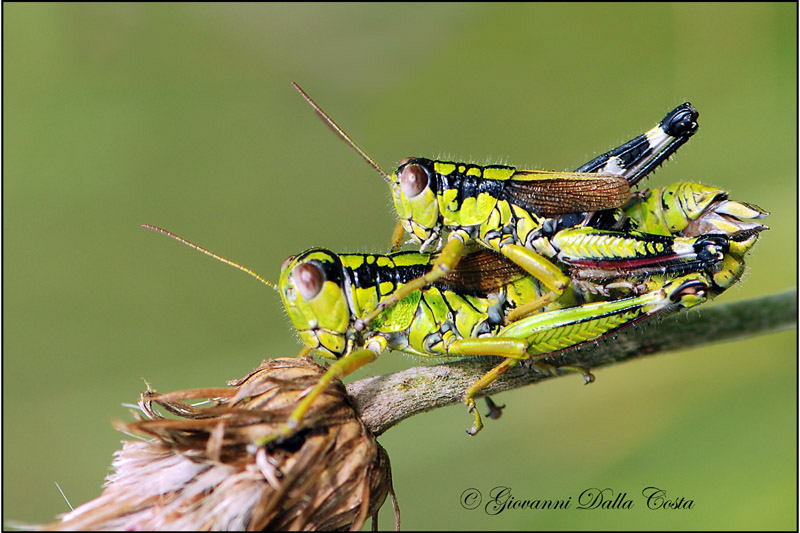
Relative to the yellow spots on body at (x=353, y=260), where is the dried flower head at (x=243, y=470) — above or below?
below

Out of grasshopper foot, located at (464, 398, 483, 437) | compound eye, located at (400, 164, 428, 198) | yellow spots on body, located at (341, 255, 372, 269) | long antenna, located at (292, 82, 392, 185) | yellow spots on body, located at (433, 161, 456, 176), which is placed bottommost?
grasshopper foot, located at (464, 398, 483, 437)

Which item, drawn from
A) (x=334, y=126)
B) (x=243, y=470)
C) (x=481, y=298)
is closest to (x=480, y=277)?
(x=481, y=298)

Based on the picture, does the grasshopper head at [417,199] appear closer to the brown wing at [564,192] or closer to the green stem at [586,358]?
the brown wing at [564,192]

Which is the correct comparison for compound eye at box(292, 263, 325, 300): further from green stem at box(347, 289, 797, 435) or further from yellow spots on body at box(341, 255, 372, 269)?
green stem at box(347, 289, 797, 435)

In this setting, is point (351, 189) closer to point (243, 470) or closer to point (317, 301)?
point (317, 301)

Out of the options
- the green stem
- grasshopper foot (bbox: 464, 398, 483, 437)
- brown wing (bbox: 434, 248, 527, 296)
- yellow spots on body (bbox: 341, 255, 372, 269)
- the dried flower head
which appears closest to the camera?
the dried flower head

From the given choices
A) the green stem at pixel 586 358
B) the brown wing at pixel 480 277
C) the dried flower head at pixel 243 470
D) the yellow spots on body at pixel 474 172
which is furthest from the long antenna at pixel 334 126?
the dried flower head at pixel 243 470

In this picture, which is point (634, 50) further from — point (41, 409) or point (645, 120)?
point (41, 409)

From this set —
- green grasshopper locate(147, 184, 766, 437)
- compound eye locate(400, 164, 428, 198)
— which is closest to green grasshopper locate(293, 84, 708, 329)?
compound eye locate(400, 164, 428, 198)
